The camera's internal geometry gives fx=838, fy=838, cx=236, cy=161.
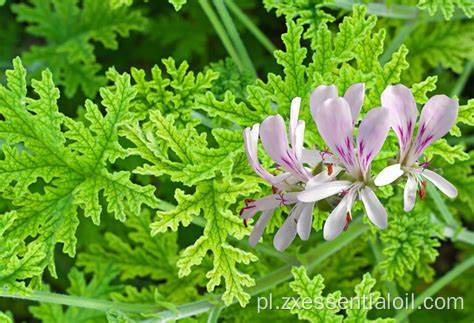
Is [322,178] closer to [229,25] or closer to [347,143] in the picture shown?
[347,143]

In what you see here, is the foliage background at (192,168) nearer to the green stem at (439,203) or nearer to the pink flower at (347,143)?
the green stem at (439,203)

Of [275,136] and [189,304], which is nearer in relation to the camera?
[275,136]

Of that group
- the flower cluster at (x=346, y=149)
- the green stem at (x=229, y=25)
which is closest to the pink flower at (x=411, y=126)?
the flower cluster at (x=346, y=149)

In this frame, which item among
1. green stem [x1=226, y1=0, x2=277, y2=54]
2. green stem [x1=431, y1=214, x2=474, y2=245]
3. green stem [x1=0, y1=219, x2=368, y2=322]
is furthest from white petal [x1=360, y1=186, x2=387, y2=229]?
green stem [x1=226, y1=0, x2=277, y2=54]

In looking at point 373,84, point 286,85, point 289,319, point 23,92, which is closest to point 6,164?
point 23,92

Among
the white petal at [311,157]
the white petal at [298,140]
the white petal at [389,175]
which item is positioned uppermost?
the white petal at [298,140]

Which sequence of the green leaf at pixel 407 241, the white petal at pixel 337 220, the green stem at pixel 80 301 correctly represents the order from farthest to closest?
the green leaf at pixel 407 241 < the green stem at pixel 80 301 < the white petal at pixel 337 220

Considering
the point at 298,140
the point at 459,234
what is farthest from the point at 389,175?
the point at 459,234

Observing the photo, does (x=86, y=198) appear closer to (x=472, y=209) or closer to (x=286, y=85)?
(x=286, y=85)
